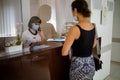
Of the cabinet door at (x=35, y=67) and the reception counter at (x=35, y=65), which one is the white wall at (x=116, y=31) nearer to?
the reception counter at (x=35, y=65)

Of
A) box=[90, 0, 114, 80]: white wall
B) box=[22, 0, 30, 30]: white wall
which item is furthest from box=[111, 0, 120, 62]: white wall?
box=[22, 0, 30, 30]: white wall

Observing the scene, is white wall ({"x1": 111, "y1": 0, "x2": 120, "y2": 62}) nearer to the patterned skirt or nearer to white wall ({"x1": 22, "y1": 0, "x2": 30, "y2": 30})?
white wall ({"x1": 22, "y1": 0, "x2": 30, "y2": 30})

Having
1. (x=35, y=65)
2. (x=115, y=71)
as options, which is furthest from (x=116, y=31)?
(x=35, y=65)

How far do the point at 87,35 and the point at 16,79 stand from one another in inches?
36.0

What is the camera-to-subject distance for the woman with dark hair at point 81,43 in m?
1.71

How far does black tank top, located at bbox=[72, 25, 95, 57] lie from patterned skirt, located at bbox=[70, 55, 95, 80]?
6 centimetres

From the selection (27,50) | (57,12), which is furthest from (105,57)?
(27,50)

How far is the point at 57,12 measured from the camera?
10.2 feet

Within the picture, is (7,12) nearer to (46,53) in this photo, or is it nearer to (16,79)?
(46,53)

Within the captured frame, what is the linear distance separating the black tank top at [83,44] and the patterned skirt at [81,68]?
0.06m

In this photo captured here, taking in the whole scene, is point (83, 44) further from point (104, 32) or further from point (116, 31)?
point (116, 31)

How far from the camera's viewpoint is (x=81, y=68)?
1.83 meters

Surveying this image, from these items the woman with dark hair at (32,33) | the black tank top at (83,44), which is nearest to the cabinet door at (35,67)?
the black tank top at (83,44)

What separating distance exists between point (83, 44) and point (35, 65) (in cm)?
61
